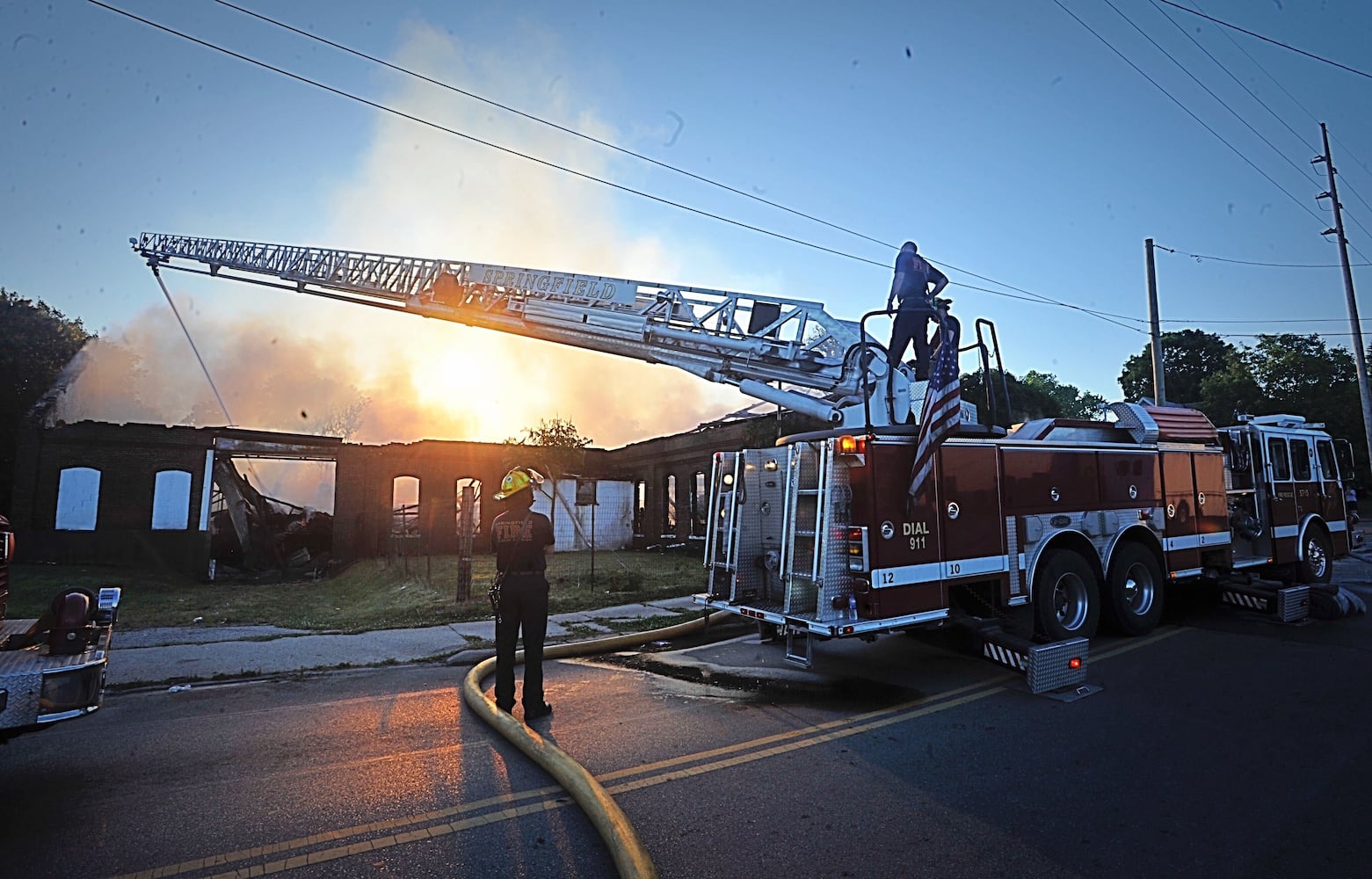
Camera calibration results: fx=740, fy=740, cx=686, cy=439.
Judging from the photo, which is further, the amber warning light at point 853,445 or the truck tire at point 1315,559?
the truck tire at point 1315,559

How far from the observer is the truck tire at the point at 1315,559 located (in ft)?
33.3

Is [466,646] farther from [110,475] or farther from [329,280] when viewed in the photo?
[110,475]

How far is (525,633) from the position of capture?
547 cm

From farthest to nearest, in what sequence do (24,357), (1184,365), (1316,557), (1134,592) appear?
(1184,365)
(24,357)
(1316,557)
(1134,592)

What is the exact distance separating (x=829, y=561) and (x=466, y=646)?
4.26 meters

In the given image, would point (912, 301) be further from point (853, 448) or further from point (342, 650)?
point (342, 650)

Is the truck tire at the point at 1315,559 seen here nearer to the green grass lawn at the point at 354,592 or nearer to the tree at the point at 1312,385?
the green grass lawn at the point at 354,592

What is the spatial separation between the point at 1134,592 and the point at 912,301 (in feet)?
13.4

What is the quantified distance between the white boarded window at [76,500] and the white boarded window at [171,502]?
4.62 feet

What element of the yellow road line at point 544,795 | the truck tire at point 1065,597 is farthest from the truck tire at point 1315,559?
the yellow road line at point 544,795

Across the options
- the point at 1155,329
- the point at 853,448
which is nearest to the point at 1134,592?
the point at 853,448

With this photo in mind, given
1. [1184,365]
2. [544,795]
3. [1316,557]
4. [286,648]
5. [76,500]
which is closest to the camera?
[544,795]

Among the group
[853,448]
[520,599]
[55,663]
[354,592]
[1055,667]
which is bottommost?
[354,592]

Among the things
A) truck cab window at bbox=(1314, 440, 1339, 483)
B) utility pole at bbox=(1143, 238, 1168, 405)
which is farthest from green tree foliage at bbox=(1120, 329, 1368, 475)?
truck cab window at bbox=(1314, 440, 1339, 483)
